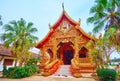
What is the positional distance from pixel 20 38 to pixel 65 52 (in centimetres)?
900

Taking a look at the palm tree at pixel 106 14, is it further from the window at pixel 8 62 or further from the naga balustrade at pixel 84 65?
the window at pixel 8 62

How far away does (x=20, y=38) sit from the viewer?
24359 mm

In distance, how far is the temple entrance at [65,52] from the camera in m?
29.6

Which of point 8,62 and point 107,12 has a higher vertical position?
Answer: point 107,12

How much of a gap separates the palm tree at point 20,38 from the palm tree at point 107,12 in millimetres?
8600

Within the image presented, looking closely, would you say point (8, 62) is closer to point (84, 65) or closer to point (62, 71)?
point (62, 71)

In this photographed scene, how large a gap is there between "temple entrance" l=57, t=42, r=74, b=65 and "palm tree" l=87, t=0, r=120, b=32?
22.0 feet

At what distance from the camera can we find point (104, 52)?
59.9 feet

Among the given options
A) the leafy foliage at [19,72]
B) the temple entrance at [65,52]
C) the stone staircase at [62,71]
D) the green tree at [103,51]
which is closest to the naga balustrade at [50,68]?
the stone staircase at [62,71]

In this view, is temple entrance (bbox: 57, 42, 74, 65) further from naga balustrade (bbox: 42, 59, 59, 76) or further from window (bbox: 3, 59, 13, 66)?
window (bbox: 3, 59, 13, 66)

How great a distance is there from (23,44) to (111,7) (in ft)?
38.5

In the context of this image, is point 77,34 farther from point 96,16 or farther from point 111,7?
point 111,7

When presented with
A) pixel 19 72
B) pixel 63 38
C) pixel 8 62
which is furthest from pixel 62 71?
pixel 8 62

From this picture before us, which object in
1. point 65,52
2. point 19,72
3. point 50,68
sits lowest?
point 19,72
